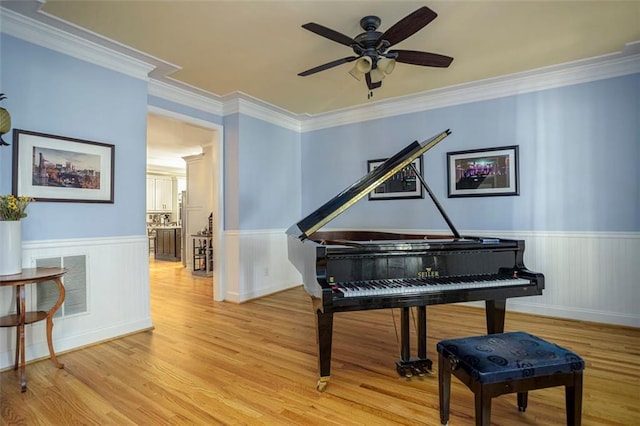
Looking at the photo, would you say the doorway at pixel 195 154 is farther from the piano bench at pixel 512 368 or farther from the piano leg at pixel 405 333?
the piano bench at pixel 512 368

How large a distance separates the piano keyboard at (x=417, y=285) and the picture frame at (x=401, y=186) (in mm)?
2291

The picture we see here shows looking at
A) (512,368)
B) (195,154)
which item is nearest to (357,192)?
(512,368)

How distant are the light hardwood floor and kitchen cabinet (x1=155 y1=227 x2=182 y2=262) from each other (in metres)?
5.16

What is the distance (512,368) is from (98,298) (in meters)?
3.27

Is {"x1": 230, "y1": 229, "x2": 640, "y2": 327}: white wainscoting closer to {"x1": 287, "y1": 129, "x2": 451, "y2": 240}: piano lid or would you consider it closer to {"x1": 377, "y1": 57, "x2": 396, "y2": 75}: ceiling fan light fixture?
{"x1": 287, "y1": 129, "x2": 451, "y2": 240}: piano lid

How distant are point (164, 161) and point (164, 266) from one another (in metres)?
2.83

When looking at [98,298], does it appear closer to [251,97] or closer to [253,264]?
[253,264]

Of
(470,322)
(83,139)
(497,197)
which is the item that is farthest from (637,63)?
(83,139)

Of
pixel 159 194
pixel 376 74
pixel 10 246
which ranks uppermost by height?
pixel 376 74

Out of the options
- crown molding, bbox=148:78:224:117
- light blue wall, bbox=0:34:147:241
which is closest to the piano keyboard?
light blue wall, bbox=0:34:147:241

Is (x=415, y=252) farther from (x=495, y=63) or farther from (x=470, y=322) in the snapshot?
(x=495, y=63)

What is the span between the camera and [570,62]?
3.36 meters

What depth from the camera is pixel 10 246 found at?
2258 millimetres

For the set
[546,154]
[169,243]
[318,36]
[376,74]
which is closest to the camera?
[376,74]
